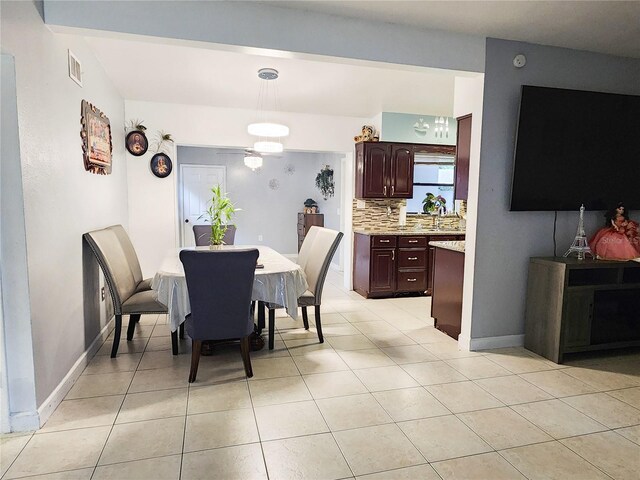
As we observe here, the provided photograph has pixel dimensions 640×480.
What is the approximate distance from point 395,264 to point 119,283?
328 cm

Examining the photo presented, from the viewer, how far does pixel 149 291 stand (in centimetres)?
337

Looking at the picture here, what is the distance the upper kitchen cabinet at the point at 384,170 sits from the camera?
17.3 ft

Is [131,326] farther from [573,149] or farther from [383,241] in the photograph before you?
[573,149]

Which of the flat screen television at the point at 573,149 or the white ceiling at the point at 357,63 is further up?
the white ceiling at the point at 357,63

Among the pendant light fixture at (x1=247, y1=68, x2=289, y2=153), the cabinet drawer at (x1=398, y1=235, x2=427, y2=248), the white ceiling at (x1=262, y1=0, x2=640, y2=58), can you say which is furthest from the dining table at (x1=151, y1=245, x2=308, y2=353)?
the cabinet drawer at (x1=398, y1=235, x2=427, y2=248)

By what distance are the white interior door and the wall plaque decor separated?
3.92m

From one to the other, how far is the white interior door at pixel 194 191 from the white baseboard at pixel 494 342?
5820 millimetres

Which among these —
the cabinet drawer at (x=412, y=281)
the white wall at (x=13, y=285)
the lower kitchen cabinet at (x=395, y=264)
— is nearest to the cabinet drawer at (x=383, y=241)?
the lower kitchen cabinet at (x=395, y=264)

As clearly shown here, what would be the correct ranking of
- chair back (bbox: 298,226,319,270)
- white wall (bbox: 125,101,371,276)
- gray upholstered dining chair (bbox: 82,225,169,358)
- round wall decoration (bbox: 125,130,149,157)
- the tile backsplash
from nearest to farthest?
gray upholstered dining chair (bbox: 82,225,169,358), chair back (bbox: 298,226,319,270), round wall decoration (bbox: 125,130,149,157), white wall (bbox: 125,101,371,276), the tile backsplash

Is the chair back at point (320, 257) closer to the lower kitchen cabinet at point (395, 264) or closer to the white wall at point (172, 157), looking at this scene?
the lower kitchen cabinet at point (395, 264)

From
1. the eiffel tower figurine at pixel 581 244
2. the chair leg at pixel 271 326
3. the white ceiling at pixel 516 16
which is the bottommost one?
the chair leg at pixel 271 326

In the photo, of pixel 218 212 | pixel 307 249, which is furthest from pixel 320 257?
pixel 218 212

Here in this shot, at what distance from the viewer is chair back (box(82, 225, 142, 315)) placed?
115 inches

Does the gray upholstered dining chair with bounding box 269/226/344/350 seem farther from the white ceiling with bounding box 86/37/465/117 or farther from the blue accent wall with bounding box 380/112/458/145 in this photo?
the blue accent wall with bounding box 380/112/458/145
